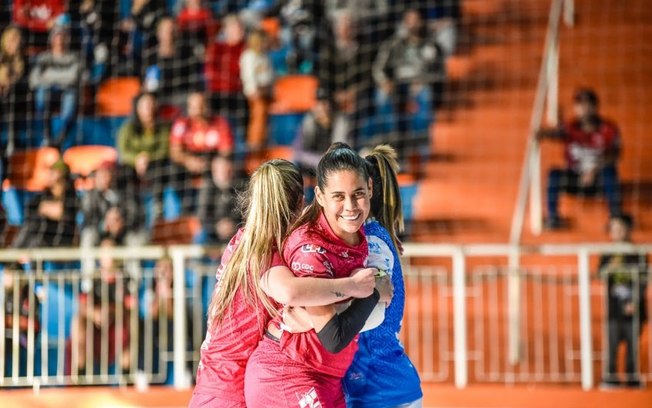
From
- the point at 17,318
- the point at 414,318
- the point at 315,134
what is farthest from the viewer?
the point at 315,134

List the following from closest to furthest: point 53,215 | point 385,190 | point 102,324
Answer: point 385,190
point 102,324
point 53,215

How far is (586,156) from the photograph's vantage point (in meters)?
10.1


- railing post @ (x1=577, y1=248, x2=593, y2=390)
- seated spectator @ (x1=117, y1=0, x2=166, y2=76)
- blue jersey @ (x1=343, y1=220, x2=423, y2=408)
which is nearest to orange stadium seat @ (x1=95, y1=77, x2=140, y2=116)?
seated spectator @ (x1=117, y1=0, x2=166, y2=76)

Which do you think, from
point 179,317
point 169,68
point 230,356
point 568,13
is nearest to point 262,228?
point 230,356

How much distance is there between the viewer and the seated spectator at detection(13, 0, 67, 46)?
469 inches

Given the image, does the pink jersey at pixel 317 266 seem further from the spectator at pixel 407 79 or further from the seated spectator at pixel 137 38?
the seated spectator at pixel 137 38

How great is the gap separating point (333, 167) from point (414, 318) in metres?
6.09

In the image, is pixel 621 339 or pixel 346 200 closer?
pixel 346 200

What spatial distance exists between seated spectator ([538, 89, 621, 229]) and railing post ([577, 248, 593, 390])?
1281mm

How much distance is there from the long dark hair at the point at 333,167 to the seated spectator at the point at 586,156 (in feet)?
21.5

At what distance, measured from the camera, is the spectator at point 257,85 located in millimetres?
11172

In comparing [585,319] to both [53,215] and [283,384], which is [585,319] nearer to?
[53,215]

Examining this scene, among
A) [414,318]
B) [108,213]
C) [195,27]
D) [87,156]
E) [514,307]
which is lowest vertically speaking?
[414,318]

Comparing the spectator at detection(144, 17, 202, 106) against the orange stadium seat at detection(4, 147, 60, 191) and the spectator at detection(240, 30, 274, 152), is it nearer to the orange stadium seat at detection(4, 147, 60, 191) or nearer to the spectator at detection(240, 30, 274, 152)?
the spectator at detection(240, 30, 274, 152)
